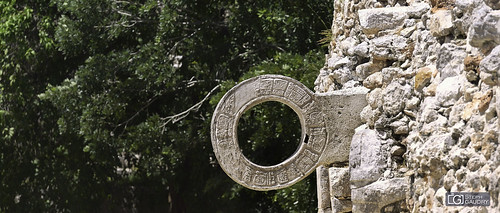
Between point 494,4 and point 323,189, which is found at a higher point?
point 494,4

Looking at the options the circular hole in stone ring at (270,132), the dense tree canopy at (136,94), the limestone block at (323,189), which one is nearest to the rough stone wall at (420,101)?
the limestone block at (323,189)

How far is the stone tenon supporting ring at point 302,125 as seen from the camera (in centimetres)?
563

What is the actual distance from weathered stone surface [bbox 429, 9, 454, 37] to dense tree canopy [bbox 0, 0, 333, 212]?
18.6 ft

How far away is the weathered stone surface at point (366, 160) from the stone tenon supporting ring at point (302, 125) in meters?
0.49

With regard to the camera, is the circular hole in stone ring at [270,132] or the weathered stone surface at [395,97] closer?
the weathered stone surface at [395,97]

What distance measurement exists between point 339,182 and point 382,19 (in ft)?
3.81

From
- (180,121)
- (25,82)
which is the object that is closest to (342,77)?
(180,121)

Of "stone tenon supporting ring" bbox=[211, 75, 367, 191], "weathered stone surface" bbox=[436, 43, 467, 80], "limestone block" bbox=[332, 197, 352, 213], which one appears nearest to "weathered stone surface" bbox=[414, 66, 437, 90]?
"weathered stone surface" bbox=[436, 43, 467, 80]

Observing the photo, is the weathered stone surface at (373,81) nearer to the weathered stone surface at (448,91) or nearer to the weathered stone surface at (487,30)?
the weathered stone surface at (448,91)

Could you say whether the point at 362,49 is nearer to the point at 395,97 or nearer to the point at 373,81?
the point at 373,81

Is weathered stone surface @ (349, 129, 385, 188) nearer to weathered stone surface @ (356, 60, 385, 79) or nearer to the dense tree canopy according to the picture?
weathered stone surface @ (356, 60, 385, 79)

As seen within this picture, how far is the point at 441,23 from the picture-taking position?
4.36 meters

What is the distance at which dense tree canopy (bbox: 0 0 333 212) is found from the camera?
36.6 feet

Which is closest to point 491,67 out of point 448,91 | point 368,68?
point 448,91
